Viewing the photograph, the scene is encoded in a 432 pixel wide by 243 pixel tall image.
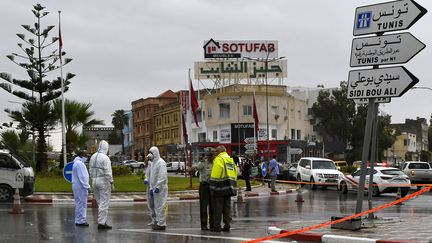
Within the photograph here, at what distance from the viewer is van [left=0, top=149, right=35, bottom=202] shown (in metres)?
22.8

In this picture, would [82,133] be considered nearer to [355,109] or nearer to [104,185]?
[104,185]

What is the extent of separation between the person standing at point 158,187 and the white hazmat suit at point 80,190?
5.87ft

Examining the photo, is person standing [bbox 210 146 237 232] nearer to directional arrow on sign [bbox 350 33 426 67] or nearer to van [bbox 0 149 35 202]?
directional arrow on sign [bbox 350 33 426 67]

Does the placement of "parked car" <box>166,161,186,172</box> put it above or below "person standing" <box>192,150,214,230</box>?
below

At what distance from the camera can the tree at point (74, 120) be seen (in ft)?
127

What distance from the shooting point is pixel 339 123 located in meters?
88.0

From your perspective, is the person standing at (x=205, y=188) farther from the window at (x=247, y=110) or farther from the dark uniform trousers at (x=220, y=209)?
the window at (x=247, y=110)

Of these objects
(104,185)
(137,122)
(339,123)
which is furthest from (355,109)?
(104,185)

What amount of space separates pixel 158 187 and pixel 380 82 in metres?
4.92

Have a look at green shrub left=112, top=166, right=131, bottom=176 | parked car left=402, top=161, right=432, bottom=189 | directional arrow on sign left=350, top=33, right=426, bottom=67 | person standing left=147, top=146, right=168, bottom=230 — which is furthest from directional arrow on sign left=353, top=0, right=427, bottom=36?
green shrub left=112, top=166, right=131, bottom=176

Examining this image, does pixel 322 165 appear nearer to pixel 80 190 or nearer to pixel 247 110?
pixel 80 190

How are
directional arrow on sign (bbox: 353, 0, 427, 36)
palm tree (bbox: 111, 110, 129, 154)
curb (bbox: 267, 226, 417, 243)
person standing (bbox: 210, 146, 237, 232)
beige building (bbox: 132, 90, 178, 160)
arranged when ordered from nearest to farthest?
curb (bbox: 267, 226, 417, 243) < directional arrow on sign (bbox: 353, 0, 427, 36) < person standing (bbox: 210, 146, 237, 232) < beige building (bbox: 132, 90, 178, 160) < palm tree (bbox: 111, 110, 129, 154)

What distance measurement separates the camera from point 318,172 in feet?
114

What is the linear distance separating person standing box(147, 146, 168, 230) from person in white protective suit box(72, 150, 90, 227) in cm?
179
